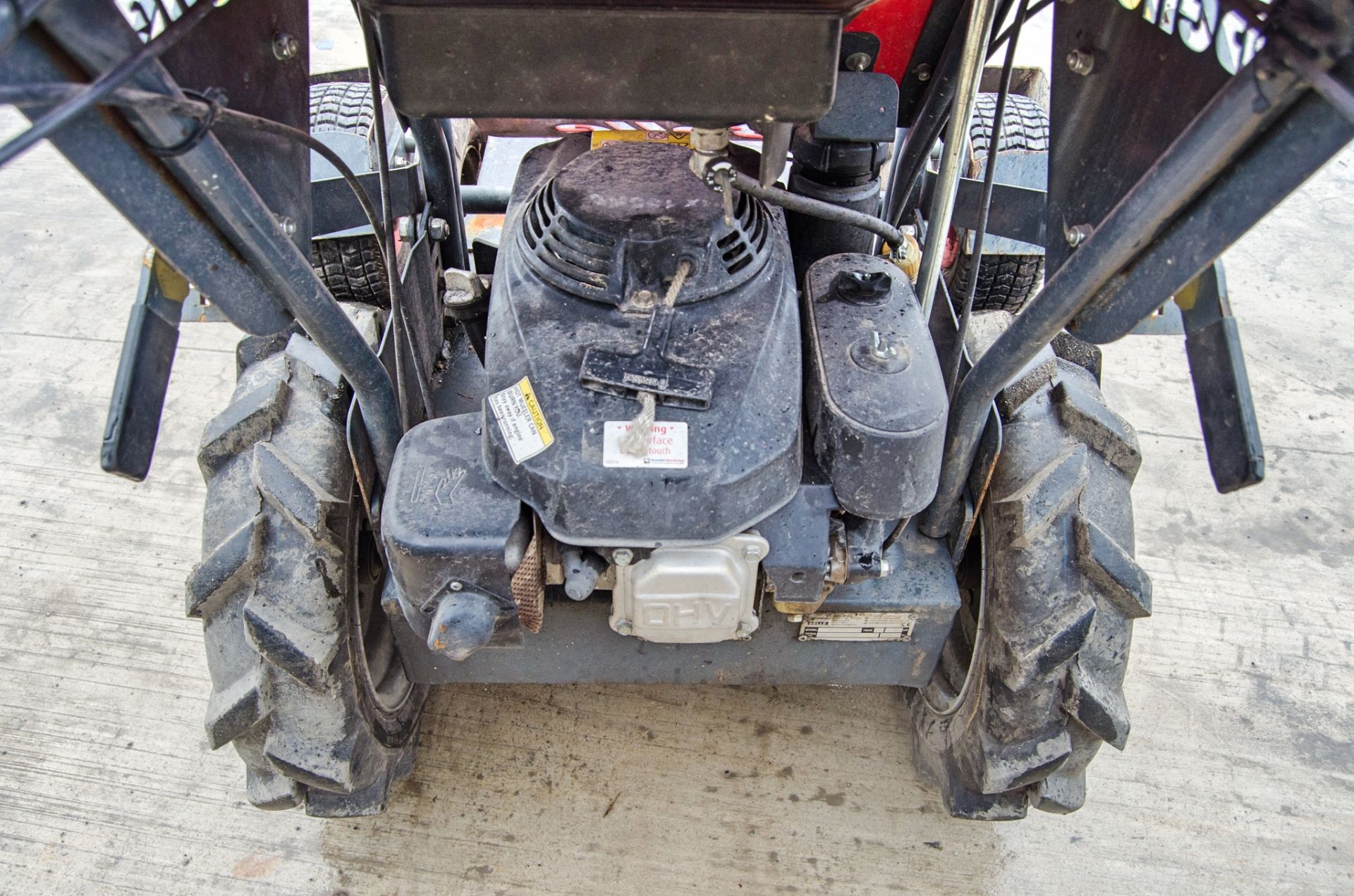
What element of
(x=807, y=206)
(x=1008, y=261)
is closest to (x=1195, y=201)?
(x=807, y=206)

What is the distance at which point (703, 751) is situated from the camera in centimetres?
205

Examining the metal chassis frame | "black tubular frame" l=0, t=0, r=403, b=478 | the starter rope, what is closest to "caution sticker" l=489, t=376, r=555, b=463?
the starter rope

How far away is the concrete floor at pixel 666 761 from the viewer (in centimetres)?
187

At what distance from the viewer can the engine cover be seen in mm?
1304

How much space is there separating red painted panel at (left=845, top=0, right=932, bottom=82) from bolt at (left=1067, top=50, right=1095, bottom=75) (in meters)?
0.71

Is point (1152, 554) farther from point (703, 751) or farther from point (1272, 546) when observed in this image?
point (703, 751)

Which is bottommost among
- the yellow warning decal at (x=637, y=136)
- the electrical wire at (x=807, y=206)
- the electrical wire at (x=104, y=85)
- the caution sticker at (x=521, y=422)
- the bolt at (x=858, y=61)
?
the yellow warning decal at (x=637, y=136)

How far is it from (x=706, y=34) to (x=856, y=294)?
1.84ft

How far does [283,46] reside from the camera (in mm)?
1284

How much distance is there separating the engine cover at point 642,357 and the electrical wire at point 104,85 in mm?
572

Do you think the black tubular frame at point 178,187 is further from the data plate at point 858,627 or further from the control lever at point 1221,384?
the control lever at point 1221,384

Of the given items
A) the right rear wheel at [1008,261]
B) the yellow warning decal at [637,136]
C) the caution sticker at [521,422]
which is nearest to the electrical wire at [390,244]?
the caution sticker at [521,422]

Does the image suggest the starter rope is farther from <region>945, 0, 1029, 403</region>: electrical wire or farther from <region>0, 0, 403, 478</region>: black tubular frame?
<region>945, 0, 1029, 403</region>: electrical wire

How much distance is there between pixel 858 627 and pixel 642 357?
63 cm
